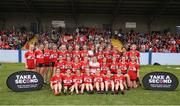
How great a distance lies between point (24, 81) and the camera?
11.9 meters

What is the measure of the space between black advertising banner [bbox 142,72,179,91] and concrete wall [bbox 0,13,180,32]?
74.6 feet

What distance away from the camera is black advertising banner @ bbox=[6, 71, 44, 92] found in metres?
11.8

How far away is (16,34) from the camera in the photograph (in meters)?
32.2

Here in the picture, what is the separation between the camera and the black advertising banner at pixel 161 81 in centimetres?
1246

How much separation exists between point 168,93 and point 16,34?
879 inches

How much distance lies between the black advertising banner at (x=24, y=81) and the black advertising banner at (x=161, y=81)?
149 inches

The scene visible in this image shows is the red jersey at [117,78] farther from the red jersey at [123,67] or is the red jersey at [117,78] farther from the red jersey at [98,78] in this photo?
the red jersey at [123,67]

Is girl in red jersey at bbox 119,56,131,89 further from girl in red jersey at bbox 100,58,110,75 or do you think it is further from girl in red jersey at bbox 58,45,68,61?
girl in red jersey at bbox 58,45,68,61

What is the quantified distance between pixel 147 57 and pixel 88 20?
1039cm

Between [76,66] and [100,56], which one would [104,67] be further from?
[76,66]

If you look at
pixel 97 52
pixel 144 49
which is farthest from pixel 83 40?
pixel 97 52

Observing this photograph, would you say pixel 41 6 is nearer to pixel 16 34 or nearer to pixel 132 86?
pixel 16 34

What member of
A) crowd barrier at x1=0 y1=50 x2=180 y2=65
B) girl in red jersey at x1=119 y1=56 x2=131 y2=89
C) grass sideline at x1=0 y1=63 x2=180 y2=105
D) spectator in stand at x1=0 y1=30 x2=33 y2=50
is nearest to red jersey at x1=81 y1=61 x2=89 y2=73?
grass sideline at x1=0 y1=63 x2=180 y2=105

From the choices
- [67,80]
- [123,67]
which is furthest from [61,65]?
[123,67]
